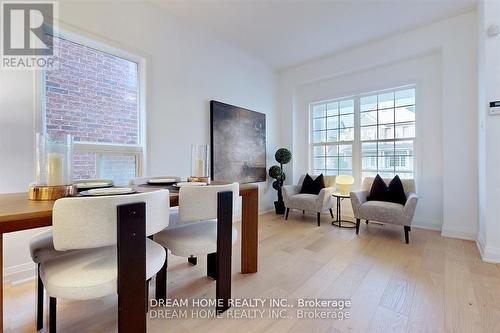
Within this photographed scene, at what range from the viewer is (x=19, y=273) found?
1857 mm

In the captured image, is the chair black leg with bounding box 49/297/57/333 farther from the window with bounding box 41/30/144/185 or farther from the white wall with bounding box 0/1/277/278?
the window with bounding box 41/30/144/185

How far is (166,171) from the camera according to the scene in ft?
9.37

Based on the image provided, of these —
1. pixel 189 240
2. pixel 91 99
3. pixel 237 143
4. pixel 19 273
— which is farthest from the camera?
pixel 237 143

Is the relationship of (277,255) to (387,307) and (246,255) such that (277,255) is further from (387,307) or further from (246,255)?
(387,307)

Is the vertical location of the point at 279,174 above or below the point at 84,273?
above

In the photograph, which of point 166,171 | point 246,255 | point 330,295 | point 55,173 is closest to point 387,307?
point 330,295

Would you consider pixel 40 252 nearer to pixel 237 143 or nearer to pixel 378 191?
pixel 237 143

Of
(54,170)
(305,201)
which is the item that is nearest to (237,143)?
(305,201)

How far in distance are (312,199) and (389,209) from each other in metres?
1.05

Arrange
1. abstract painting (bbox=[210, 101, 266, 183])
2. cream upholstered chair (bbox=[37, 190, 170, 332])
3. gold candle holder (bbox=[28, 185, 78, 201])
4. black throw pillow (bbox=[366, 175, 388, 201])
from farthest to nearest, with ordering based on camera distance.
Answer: abstract painting (bbox=[210, 101, 266, 183]) → black throw pillow (bbox=[366, 175, 388, 201]) → gold candle holder (bbox=[28, 185, 78, 201]) → cream upholstered chair (bbox=[37, 190, 170, 332])

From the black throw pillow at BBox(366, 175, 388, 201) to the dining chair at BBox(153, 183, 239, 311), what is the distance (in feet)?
8.36

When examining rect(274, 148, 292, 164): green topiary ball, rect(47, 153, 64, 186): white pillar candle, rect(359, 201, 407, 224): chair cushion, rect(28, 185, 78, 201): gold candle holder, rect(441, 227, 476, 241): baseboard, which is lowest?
rect(441, 227, 476, 241): baseboard

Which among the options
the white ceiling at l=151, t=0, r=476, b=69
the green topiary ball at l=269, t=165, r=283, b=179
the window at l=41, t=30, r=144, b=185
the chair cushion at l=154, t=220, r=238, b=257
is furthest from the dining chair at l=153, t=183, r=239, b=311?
the green topiary ball at l=269, t=165, r=283, b=179

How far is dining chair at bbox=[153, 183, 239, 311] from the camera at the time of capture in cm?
134
